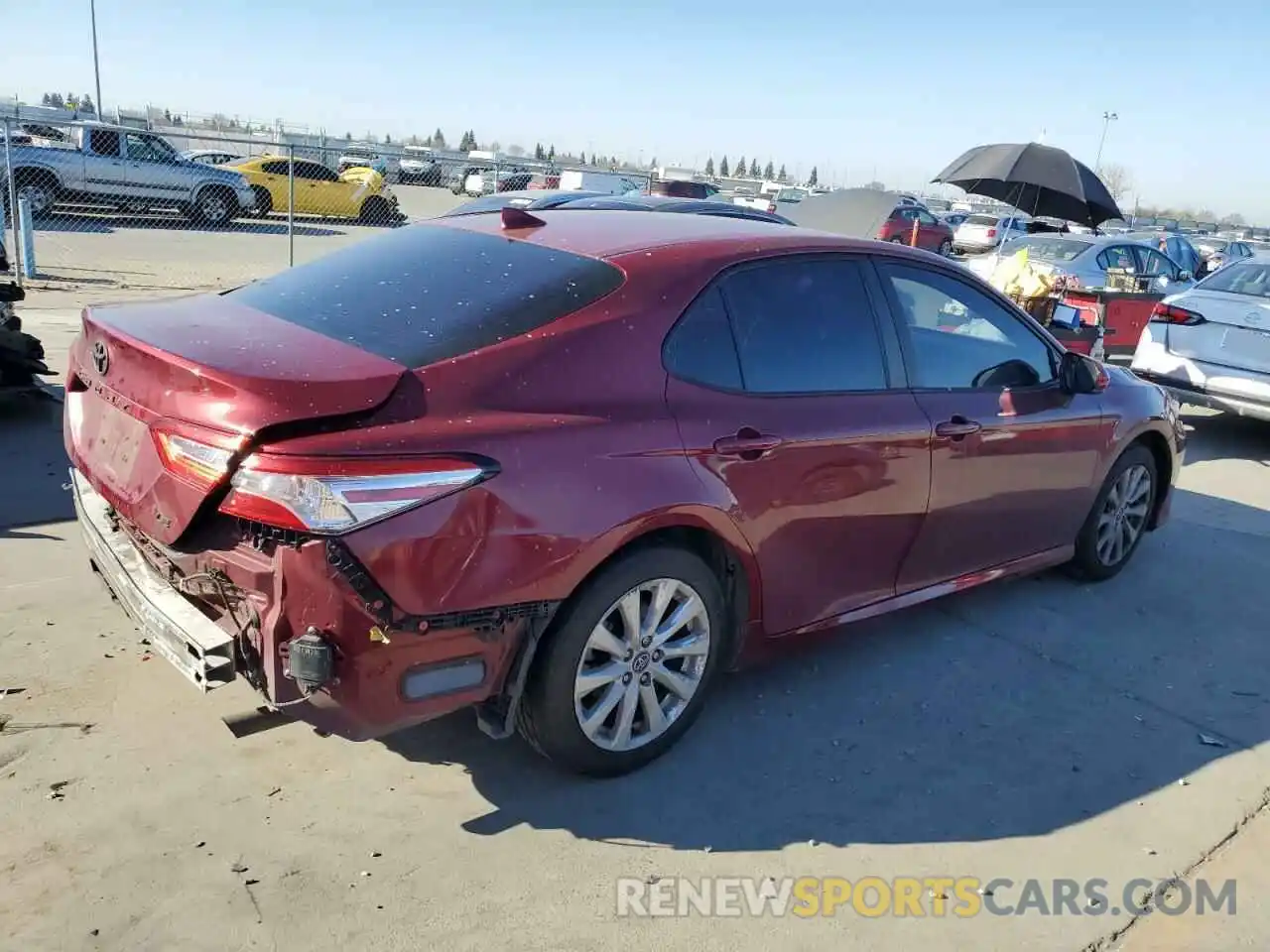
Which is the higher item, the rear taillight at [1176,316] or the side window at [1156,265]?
the side window at [1156,265]

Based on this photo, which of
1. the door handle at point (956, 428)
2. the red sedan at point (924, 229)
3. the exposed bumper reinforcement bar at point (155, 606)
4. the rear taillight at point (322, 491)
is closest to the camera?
the rear taillight at point (322, 491)

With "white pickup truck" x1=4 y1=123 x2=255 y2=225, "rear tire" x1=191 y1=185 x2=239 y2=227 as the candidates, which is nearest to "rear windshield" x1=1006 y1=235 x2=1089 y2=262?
"white pickup truck" x1=4 y1=123 x2=255 y2=225

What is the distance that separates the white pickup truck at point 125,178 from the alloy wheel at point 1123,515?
705 inches

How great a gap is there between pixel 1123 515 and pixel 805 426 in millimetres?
2743

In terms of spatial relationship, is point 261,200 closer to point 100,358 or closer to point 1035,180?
point 1035,180

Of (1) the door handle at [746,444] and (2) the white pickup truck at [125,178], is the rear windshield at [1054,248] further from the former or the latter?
(2) the white pickup truck at [125,178]

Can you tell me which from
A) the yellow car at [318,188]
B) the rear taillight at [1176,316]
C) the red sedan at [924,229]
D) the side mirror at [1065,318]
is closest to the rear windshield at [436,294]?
the side mirror at [1065,318]

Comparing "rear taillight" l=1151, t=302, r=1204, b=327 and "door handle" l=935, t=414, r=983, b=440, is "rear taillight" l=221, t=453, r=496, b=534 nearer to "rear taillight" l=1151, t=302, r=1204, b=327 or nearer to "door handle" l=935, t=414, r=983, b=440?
"door handle" l=935, t=414, r=983, b=440

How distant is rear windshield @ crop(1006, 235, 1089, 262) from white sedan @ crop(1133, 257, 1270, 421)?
443cm

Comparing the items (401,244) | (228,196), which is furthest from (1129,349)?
(228,196)

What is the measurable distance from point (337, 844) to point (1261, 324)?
327 inches

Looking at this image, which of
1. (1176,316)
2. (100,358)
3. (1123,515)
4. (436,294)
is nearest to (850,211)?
(1176,316)

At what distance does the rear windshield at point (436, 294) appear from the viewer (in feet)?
9.96

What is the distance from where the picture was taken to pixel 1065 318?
8914 mm
